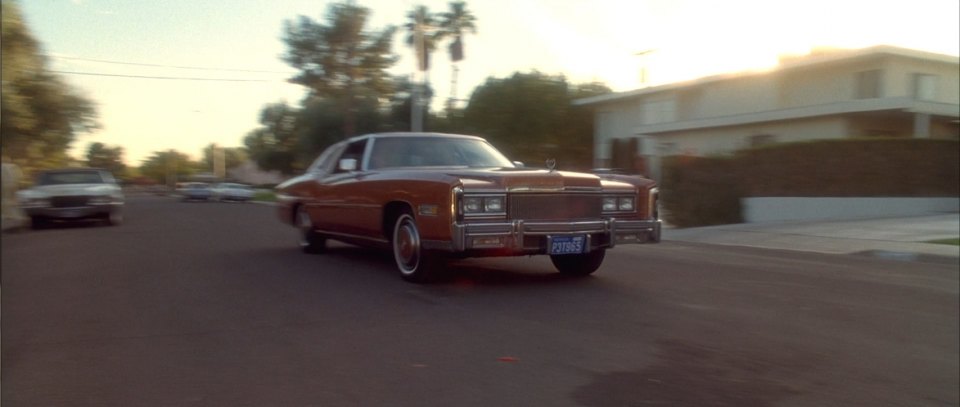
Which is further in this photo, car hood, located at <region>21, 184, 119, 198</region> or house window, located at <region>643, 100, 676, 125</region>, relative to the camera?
house window, located at <region>643, 100, 676, 125</region>

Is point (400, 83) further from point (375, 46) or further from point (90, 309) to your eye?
point (90, 309)

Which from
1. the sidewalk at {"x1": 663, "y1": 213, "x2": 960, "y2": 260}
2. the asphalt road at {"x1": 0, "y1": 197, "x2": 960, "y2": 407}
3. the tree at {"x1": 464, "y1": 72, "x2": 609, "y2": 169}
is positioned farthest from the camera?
Answer: the sidewalk at {"x1": 663, "y1": 213, "x2": 960, "y2": 260}

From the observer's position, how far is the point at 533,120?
945cm

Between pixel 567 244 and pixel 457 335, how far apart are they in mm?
1922

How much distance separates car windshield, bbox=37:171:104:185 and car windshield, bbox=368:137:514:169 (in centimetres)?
471

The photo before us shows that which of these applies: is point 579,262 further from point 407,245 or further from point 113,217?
point 113,217

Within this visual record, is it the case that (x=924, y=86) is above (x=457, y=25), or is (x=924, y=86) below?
above

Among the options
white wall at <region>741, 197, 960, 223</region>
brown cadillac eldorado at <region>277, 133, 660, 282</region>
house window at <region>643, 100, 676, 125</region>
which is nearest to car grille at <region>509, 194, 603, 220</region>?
brown cadillac eldorado at <region>277, 133, 660, 282</region>

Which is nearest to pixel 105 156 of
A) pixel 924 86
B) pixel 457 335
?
pixel 457 335

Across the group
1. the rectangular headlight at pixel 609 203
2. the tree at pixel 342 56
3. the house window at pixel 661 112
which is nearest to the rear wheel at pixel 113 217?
the tree at pixel 342 56

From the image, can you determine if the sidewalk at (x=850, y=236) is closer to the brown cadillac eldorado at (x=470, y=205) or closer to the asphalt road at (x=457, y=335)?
the asphalt road at (x=457, y=335)

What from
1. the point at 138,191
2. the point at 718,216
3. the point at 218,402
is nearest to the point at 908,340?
the point at 218,402

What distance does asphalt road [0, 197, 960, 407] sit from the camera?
414 cm

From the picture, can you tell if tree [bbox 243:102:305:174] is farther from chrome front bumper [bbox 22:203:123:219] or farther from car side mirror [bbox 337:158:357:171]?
car side mirror [bbox 337:158:357:171]
